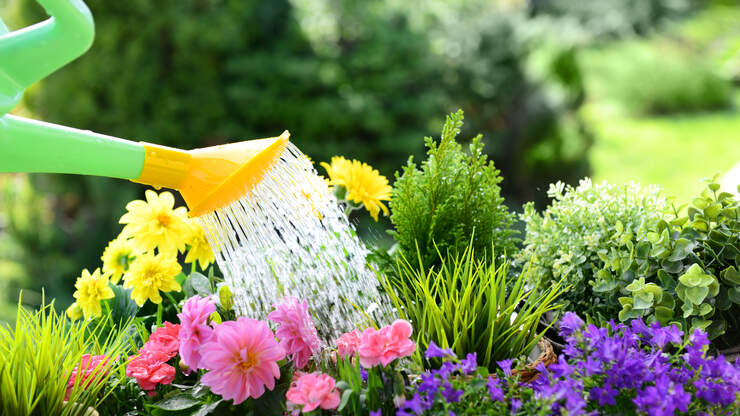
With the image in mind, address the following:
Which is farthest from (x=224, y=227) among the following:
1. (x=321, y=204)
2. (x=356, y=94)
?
(x=356, y=94)

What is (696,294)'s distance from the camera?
122 cm

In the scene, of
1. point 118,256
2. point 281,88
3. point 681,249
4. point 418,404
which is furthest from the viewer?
point 281,88

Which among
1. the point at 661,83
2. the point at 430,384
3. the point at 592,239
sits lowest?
the point at 430,384

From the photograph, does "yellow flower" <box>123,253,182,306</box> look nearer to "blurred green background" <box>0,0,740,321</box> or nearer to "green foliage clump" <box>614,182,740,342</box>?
"green foliage clump" <box>614,182,740,342</box>

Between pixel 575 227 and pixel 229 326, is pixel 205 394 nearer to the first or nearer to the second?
pixel 229 326

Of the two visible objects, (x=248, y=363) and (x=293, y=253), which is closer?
(x=248, y=363)

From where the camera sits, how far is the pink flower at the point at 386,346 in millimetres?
1029

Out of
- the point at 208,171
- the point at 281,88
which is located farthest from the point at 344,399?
the point at 281,88

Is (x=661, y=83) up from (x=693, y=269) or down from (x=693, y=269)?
up

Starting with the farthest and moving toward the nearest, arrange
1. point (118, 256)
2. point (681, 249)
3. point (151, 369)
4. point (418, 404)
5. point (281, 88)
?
point (281, 88)
point (118, 256)
point (681, 249)
point (151, 369)
point (418, 404)

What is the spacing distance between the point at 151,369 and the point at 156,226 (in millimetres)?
384

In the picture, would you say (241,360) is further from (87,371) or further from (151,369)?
(87,371)

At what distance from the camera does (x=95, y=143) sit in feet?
3.74

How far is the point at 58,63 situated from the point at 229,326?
1.75 ft
